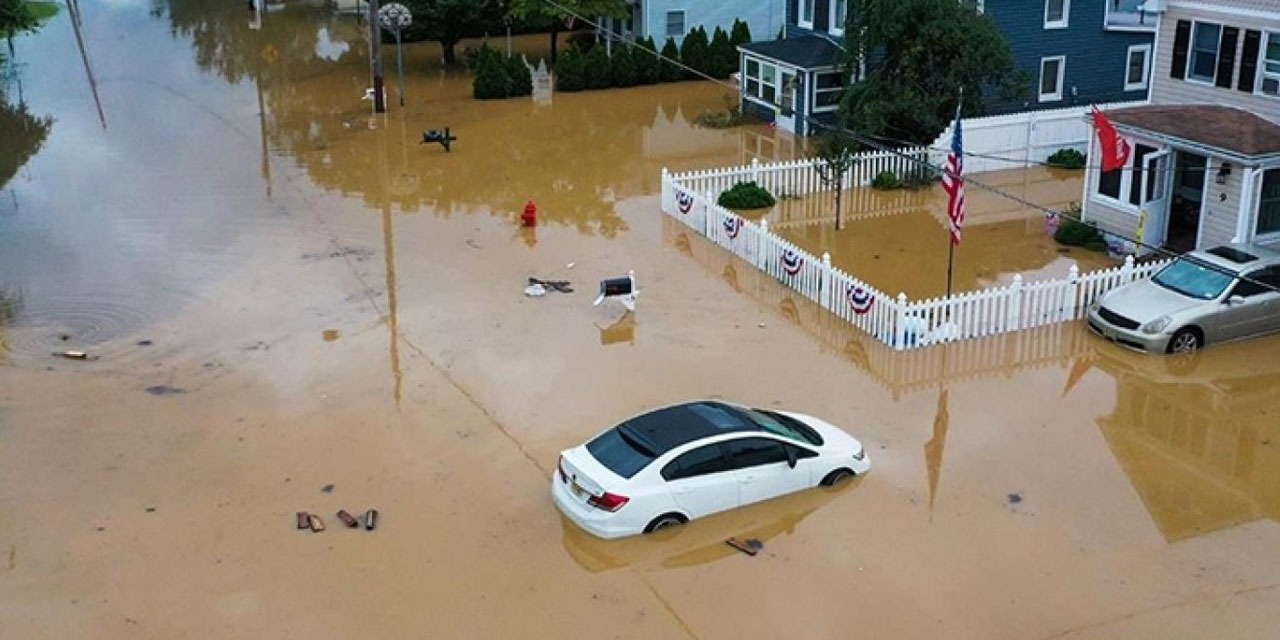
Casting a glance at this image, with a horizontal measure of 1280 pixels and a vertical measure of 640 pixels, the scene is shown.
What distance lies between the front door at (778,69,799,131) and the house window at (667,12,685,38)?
11.4m

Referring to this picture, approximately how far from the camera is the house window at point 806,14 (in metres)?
39.0

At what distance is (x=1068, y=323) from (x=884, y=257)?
4.88m

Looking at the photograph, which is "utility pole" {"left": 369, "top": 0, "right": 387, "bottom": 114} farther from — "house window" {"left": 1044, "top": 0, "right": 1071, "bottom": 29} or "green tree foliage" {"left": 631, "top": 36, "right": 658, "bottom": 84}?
"house window" {"left": 1044, "top": 0, "right": 1071, "bottom": 29}

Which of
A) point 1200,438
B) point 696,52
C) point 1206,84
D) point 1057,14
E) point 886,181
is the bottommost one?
point 1200,438

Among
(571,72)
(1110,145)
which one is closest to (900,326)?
(1110,145)

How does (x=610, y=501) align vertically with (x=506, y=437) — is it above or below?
above

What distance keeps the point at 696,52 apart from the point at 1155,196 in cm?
2303

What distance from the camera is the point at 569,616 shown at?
13.5 meters

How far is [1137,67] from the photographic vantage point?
3966 cm

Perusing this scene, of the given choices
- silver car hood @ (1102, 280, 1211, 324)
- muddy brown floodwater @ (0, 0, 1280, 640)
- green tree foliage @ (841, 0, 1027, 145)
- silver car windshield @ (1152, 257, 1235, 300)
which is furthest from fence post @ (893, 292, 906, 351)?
green tree foliage @ (841, 0, 1027, 145)

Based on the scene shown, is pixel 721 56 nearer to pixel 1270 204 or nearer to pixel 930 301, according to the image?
pixel 1270 204

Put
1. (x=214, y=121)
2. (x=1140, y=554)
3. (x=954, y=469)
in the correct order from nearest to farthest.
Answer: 1. (x=1140, y=554)
2. (x=954, y=469)
3. (x=214, y=121)

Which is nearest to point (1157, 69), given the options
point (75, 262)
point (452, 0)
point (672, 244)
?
point (672, 244)

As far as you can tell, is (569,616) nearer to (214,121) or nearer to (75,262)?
(75,262)
